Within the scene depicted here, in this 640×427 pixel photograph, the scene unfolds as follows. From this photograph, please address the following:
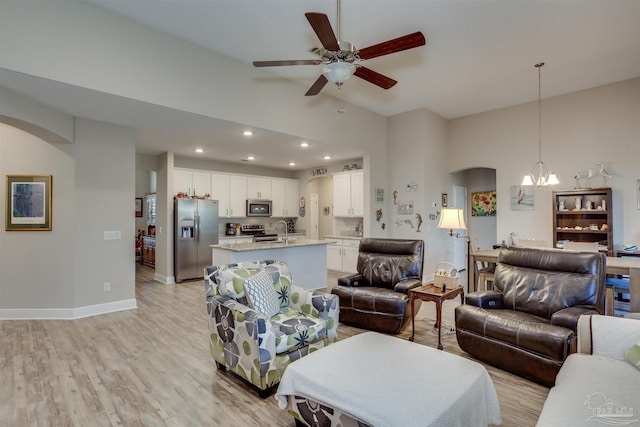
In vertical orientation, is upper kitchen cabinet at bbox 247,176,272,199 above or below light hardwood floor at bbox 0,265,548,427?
above

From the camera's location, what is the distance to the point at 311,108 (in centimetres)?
523

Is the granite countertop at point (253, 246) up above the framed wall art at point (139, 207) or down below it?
below

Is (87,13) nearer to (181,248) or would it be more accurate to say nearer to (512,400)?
(181,248)

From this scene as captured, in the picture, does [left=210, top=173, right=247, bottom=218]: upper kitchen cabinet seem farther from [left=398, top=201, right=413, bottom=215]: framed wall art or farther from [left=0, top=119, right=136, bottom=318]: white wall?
[left=398, top=201, right=413, bottom=215]: framed wall art

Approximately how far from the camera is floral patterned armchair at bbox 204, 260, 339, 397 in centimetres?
225

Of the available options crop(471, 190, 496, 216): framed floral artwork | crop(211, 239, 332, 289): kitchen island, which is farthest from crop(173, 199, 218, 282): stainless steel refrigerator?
crop(471, 190, 496, 216): framed floral artwork

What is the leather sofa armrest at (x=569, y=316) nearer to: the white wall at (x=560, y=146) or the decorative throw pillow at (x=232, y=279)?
the decorative throw pillow at (x=232, y=279)

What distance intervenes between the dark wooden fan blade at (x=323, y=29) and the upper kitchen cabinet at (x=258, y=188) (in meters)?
5.63

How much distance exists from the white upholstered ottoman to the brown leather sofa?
1351 millimetres

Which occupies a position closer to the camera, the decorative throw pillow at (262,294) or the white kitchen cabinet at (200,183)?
the decorative throw pillow at (262,294)

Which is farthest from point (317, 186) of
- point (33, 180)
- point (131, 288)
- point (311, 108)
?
point (33, 180)

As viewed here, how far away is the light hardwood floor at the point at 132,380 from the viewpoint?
214 cm

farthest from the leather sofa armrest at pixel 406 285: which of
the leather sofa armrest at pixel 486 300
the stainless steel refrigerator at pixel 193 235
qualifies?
the stainless steel refrigerator at pixel 193 235

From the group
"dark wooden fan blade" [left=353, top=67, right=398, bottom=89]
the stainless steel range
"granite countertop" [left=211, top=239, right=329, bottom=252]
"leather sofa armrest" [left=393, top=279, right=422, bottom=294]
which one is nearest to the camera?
"dark wooden fan blade" [left=353, top=67, right=398, bottom=89]
